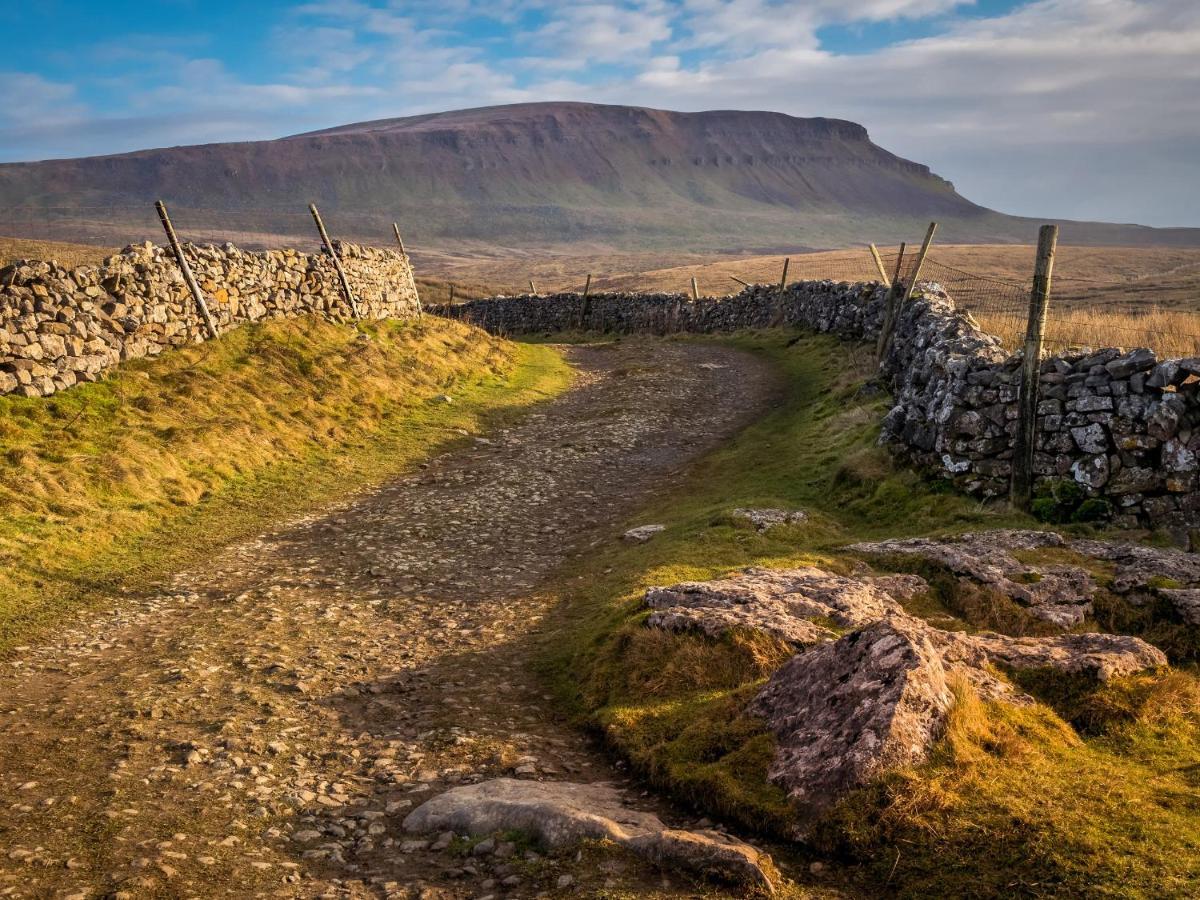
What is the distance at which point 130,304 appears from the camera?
19.1 metres

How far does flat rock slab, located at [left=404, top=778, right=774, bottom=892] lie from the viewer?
16.9 ft

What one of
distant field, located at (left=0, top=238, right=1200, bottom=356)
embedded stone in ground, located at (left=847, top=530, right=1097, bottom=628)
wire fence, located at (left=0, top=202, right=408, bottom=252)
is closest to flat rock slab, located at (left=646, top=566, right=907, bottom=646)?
embedded stone in ground, located at (left=847, top=530, right=1097, bottom=628)

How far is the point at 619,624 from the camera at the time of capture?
920 cm

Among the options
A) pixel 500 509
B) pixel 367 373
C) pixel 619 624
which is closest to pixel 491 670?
pixel 619 624

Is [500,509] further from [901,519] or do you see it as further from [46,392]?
[46,392]

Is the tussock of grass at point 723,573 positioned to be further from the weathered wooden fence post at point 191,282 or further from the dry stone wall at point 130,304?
the weathered wooden fence post at point 191,282

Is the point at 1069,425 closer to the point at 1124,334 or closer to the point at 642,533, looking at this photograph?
the point at 1124,334

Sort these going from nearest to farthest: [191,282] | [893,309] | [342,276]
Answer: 1. [191,282]
2. [893,309]
3. [342,276]

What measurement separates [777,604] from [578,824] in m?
3.68

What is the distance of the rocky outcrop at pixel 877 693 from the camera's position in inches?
222

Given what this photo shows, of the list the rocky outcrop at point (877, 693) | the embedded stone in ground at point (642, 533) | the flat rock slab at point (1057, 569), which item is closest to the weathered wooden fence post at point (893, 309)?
the embedded stone in ground at point (642, 533)

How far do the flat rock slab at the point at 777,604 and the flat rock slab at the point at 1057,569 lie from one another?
0.93m

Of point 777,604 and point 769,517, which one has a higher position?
point 777,604

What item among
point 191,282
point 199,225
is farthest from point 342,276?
point 199,225
